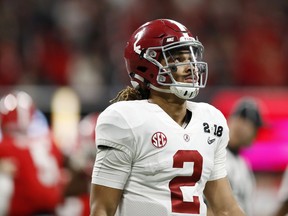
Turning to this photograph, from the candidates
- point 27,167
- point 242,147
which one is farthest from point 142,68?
point 27,167

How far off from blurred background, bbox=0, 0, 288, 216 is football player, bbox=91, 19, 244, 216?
6325mm

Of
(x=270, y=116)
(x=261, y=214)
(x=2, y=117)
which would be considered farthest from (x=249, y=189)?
(x=270, y=116)

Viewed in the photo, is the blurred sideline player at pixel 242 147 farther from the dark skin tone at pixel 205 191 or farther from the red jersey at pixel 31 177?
the dark skin tone at pixel 205 191

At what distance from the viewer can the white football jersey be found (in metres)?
3.36

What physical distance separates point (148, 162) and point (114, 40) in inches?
307

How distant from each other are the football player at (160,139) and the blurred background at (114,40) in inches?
249

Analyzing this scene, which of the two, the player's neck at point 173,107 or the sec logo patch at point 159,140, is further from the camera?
the player's neck at point 173,107

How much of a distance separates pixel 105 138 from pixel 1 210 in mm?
3454

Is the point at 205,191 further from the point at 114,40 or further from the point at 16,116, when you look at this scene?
the point at 114,40

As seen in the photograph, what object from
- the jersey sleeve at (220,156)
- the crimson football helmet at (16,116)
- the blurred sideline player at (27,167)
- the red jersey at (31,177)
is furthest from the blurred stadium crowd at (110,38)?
the jersey sleeve at (220,156)

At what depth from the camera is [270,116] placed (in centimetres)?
912

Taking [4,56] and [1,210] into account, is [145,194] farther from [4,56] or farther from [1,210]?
[4,56]

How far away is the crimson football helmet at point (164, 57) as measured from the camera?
11.3 ft

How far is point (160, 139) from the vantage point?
11.1 ft
